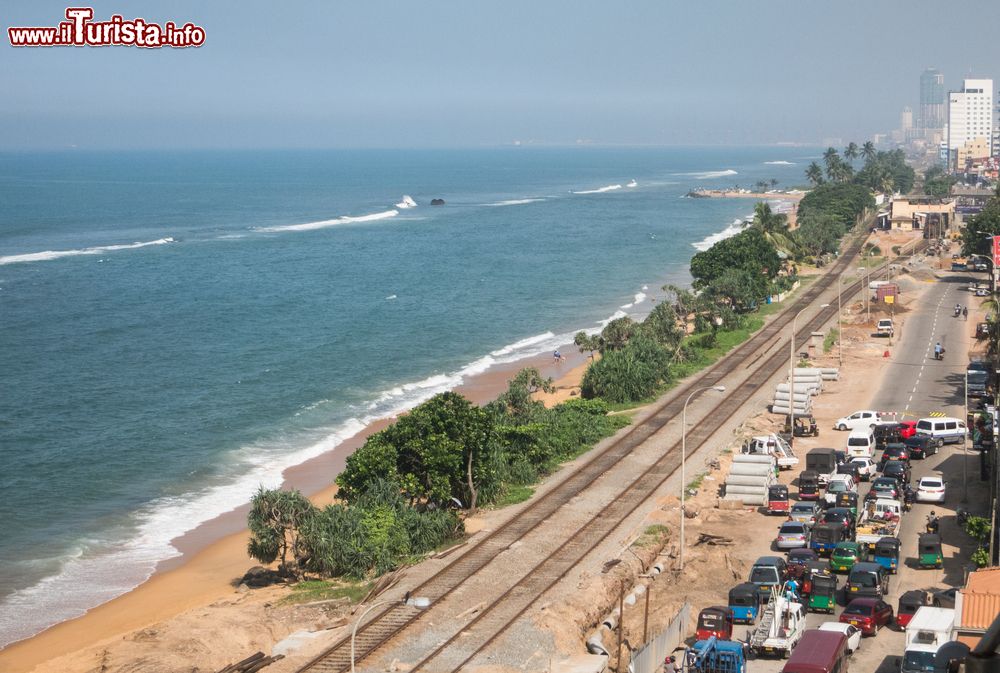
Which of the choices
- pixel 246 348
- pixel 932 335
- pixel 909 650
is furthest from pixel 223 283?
pixel 909 650

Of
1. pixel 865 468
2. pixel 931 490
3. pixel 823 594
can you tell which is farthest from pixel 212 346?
pixel 823 594

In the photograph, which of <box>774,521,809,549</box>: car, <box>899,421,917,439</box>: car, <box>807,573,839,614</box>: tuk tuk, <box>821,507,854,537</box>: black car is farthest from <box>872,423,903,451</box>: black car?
<box>807,573,839,614</box>: tuk tuk

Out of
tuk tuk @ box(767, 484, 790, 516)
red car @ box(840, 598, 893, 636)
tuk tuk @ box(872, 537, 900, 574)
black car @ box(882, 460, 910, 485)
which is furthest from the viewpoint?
black car @ box(882, 460, 910, 485)

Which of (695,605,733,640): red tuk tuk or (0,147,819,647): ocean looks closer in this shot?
(695,605,733,640): red tuk tuk

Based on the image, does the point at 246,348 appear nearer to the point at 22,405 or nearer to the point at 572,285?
the point at 22,405

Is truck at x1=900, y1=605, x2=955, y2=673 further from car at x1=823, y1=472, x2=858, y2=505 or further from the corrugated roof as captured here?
car at x1=823, y1=472, x2=858, y2=505

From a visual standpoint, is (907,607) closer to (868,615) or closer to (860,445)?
(868,615)

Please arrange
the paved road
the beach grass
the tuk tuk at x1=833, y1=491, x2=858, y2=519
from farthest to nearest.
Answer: the tuk tuk at x1=833, y1=491, x2=858, y2=519, the beach grass, the paved road
